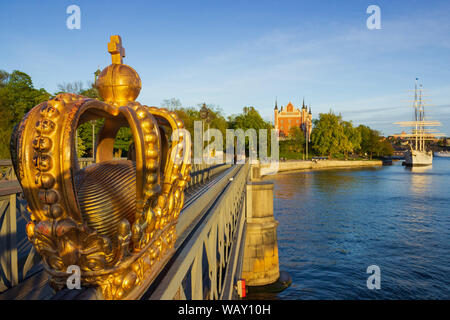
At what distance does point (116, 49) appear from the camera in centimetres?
274

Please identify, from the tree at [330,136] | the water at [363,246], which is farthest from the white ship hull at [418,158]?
the water at [363,246]

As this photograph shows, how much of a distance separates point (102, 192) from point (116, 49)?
46.8 inches

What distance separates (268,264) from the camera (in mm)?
15516

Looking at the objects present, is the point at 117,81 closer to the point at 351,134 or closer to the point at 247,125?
the point at 247,125

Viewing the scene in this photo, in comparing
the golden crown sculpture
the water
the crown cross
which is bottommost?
the water

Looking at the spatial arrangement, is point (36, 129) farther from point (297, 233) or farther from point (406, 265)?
point (297, 233)

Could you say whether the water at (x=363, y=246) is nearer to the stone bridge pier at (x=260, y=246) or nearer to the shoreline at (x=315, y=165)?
the stone bridge pier at (x=260, y=246)

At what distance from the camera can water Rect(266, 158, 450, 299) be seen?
15.9 metres

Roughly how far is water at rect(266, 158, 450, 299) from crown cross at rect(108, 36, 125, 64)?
45.9ft

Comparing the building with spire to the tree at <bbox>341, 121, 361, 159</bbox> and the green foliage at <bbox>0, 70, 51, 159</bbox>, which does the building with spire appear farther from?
the green foliage at <bbox>0, 70, 51, 159</bbox>

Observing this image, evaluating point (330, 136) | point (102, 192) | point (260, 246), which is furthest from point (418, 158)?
point (102, 192)

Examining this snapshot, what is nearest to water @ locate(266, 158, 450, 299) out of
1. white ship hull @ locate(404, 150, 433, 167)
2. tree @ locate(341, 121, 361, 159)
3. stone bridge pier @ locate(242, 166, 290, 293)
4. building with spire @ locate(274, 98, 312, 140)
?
stone bridge pier @ locate(242, 166, 290, 293)

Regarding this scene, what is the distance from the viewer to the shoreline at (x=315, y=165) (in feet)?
241
